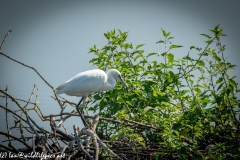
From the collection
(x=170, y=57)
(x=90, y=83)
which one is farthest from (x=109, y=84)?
(x=170, y=57)

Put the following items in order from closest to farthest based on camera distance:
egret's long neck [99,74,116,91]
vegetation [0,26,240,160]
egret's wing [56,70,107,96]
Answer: vegetation [0,26,240,160] → egret's long neck [99,74,116,91] → egret's wing [56,70,107,96]

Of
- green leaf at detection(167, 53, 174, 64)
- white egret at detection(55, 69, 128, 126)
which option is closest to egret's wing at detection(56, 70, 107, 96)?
white egret at detection(55, 69, 128, 126)

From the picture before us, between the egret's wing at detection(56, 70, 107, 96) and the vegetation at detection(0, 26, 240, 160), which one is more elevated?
the egret's wing at detection(56, 70, 107, 96)

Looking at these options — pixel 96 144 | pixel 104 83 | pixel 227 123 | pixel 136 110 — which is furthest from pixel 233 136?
pixel 104 83

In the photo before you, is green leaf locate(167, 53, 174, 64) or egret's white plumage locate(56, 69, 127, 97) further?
egret's white plumage locate(56, 69, 127, 97)

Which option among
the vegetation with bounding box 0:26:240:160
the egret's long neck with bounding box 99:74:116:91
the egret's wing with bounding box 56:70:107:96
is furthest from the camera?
the egret's wing with bounding box 56:70:107:96

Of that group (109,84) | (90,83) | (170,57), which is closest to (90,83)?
(90,83)

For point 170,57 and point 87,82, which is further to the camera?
point 87,82

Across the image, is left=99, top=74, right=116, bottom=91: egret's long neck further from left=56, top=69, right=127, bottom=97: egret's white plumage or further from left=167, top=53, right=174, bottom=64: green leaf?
left=167, top=53, right=174, bottom=64: green leaf

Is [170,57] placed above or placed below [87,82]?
below

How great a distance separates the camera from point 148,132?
13.9 feet

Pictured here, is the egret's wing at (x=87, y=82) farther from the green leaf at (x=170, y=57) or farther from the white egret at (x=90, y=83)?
the green leaf at (x=170, y=57)

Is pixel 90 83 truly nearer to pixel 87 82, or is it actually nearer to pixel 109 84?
pixel 87 82

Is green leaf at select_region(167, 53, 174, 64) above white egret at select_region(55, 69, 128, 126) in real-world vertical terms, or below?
below
